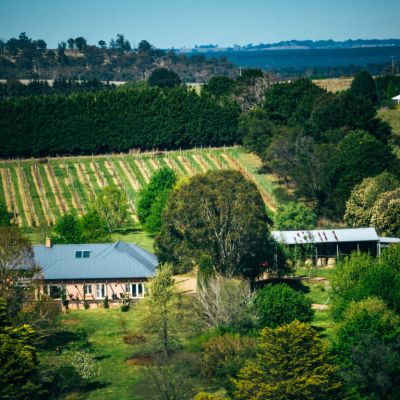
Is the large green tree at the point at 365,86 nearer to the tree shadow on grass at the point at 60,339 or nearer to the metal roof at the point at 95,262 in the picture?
the metal roof at the point at 95,262

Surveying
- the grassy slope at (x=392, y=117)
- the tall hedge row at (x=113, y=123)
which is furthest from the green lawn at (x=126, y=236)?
the grassy slope at (x=392, y=117)

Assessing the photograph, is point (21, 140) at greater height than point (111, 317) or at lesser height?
greater

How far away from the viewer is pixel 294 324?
180 ft

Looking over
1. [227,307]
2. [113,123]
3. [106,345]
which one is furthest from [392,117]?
[227,307]

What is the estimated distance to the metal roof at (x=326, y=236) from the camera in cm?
8756

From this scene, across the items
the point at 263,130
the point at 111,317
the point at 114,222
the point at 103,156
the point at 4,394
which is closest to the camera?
the point at 4,394

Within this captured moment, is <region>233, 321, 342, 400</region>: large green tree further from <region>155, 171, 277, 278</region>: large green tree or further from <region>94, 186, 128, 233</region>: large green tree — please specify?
<region>94, 186, 128, 233</region>: large green tree

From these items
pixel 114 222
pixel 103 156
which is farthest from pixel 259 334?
pixel 103 156

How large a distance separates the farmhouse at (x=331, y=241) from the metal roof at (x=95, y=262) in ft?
40.5

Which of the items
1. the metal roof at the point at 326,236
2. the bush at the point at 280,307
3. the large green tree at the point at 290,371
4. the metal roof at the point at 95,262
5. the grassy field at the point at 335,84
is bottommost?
the large green tree at the point at 290,371

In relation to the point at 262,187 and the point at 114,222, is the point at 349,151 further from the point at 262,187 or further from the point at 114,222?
the point at 114,222

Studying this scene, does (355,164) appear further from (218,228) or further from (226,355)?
(226,355)

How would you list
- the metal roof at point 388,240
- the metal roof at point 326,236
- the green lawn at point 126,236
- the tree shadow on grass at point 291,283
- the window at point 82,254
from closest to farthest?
1. the tree shadow on grass at point 291,283
2. the window at point 82,254
3. the metal roof at point 388,240
4. the metal roof at point 326,236
5. the green lawn at point 126,236

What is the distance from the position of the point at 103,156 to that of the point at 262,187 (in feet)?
91.3
